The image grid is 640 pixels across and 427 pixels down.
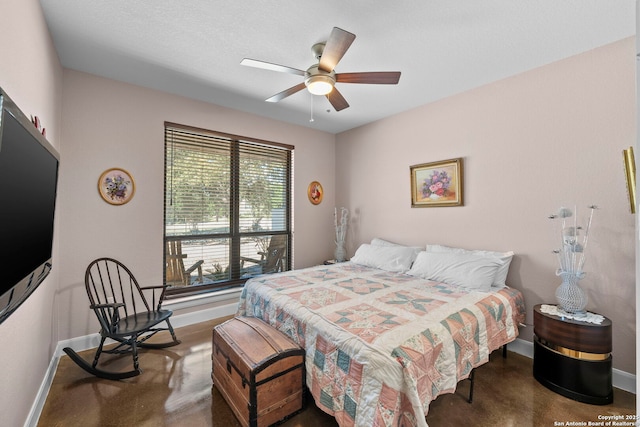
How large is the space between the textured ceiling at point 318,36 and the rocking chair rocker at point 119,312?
77.4 inches

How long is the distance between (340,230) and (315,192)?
0.75m

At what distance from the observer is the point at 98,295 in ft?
8.75

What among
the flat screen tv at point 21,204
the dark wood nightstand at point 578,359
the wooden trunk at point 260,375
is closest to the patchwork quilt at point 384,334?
the wooden trunk at point 260,375

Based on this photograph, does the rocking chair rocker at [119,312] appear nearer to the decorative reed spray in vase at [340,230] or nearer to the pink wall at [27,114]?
the pink wall at [27,114]

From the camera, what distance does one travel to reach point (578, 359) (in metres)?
1.96

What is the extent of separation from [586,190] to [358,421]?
8.53ft

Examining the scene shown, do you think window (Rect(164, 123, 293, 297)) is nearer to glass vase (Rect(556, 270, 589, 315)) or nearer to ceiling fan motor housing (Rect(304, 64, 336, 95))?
ceiling fan motor housing (Rect(304, 64, 336, 95))

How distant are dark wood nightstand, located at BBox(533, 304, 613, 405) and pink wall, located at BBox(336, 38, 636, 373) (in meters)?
0.43

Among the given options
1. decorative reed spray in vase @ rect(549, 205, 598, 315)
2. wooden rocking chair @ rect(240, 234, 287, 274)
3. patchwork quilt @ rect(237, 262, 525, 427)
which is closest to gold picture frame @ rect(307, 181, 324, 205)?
wooden rocking chair @ rect(240, 234, 287, 274)

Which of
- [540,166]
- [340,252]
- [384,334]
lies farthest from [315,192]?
[384,334]

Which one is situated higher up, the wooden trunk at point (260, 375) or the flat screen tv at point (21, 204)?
the flat screen tv at point (21, 204)

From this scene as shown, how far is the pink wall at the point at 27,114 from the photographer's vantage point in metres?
1.30

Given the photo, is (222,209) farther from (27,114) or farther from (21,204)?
(21,204)

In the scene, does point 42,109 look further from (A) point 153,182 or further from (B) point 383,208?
(B) point 383,208
